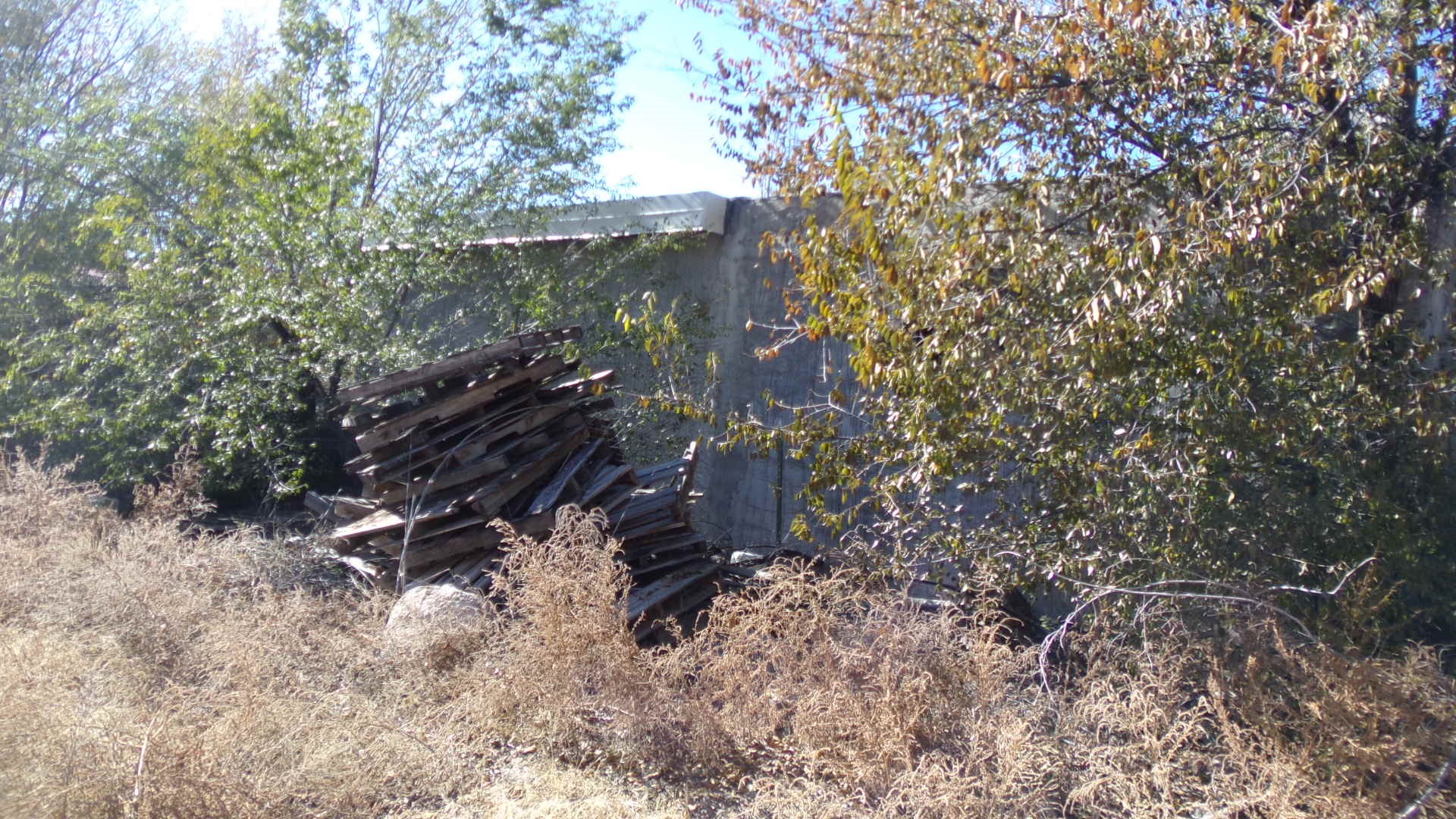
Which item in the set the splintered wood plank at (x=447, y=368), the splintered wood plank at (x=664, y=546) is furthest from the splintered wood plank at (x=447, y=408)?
the splintered wood plank at (x=664, y=546)

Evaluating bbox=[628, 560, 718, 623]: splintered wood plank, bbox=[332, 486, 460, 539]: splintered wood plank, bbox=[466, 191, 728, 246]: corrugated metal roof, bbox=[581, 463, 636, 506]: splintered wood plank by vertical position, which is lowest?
bbox=[628, 560, 718, 623]: splintered wood plank

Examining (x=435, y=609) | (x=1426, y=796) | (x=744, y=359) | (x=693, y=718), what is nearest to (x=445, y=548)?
(x=435, y=609)

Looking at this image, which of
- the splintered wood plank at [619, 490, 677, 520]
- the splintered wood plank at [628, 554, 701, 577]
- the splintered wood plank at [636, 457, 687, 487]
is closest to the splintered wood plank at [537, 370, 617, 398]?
the splintered wood plank at [636, 457, 687, 487]

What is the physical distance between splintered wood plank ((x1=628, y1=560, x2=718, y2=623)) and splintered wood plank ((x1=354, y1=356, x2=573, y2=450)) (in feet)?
5.05

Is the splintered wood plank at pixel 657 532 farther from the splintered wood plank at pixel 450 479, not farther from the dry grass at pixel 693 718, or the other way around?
the dry grass at pixel 693 718

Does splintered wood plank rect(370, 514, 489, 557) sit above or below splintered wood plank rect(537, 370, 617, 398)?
below

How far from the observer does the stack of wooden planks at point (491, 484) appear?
263 inches

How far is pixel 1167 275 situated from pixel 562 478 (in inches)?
158

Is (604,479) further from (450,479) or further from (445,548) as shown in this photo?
(445,548)

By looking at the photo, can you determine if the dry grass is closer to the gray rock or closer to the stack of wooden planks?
the gray rock

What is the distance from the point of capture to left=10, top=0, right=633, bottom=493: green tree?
8.73 m

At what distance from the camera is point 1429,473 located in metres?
4.91

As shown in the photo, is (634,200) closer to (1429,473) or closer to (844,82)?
(844,82)

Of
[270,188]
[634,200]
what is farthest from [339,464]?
[634,200]
